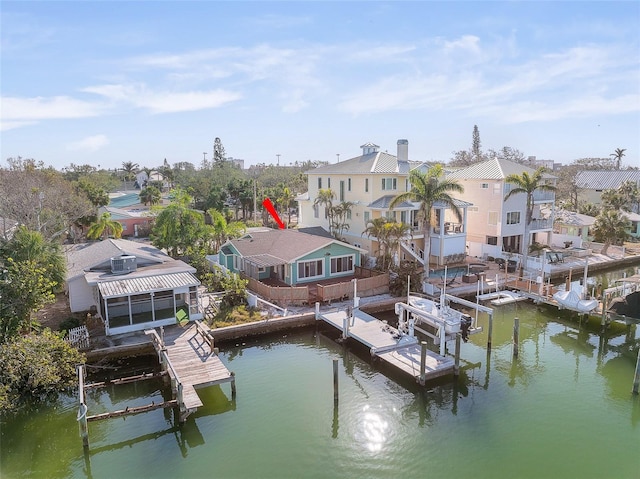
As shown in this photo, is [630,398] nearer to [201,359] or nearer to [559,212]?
[201,359]

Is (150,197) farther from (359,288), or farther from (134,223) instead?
(359,288)

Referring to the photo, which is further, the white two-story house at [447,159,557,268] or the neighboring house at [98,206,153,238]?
the neighboring house at [98,206,153,238]

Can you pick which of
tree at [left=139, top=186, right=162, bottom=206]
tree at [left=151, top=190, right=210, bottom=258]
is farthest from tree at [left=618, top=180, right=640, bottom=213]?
tree at [left=139, top=186, right=162, bottom=206]

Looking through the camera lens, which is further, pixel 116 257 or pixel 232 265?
pixel 232 265

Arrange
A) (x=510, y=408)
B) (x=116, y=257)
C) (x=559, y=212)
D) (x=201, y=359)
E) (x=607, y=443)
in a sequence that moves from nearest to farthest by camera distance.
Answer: (x=607, y=443) < (x=510, y=408) < (x=201, y=359) < (x=116, y=257) < (x=559, y=212)

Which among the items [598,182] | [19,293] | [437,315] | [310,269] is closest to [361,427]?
[437,315]

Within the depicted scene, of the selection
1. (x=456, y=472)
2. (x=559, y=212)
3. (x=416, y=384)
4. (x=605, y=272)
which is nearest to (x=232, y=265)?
(x=416, y=384)

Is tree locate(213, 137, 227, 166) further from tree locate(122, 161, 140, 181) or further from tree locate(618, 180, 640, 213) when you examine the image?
tree locate(618, 180, 640, 213)
